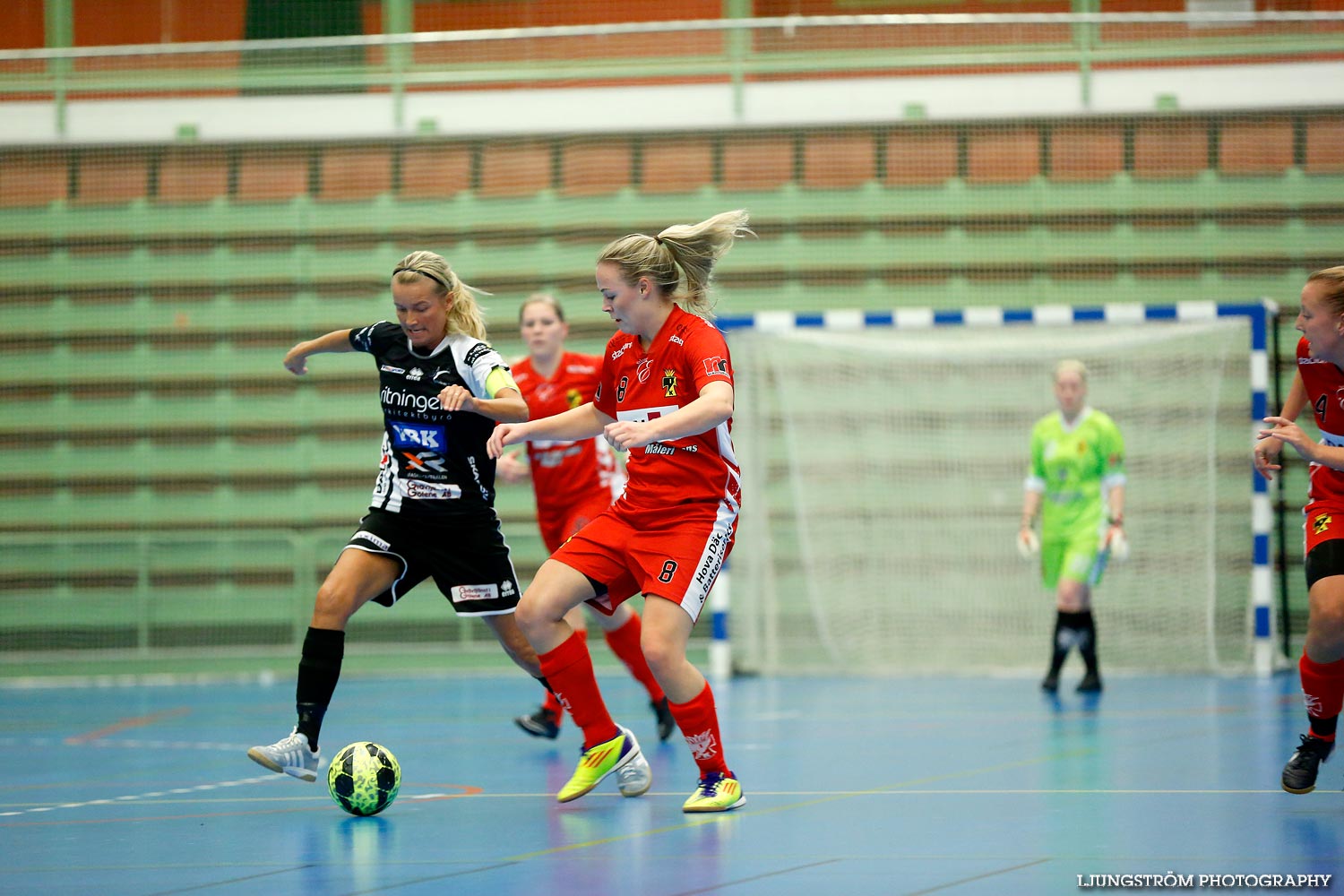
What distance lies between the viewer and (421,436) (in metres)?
5.03

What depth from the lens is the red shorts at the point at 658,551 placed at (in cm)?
445

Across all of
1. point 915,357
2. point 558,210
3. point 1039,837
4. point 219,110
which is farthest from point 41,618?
point 1039,837

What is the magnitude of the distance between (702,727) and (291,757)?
1358 mm

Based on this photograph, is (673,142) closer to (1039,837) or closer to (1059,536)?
(1059,536)

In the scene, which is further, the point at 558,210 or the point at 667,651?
the point at 558,210

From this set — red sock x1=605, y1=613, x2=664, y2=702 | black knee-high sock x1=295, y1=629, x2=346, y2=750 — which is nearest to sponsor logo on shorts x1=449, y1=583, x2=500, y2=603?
black knee-high sock x1=295, y1=629, x2=346, y2=750

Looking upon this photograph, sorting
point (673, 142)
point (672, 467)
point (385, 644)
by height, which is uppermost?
point (673, 142)

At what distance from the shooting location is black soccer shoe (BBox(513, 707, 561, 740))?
6.55 meters

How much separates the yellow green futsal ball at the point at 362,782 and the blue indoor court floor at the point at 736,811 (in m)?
0.07

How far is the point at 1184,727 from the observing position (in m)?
6.64

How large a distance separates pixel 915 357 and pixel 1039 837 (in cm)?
633

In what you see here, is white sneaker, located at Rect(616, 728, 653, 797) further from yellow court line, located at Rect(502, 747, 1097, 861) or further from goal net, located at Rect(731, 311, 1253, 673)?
goal net, located at Rect(731, 311, 1253, 673)

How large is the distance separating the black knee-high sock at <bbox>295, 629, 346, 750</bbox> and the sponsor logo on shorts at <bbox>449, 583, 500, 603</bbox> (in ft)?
1.39

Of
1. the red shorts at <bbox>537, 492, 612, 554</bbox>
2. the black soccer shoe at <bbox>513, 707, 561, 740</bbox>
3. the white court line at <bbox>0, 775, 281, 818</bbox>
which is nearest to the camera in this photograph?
the white court line at <bbox>0, 775, 281, 818</bbox>
